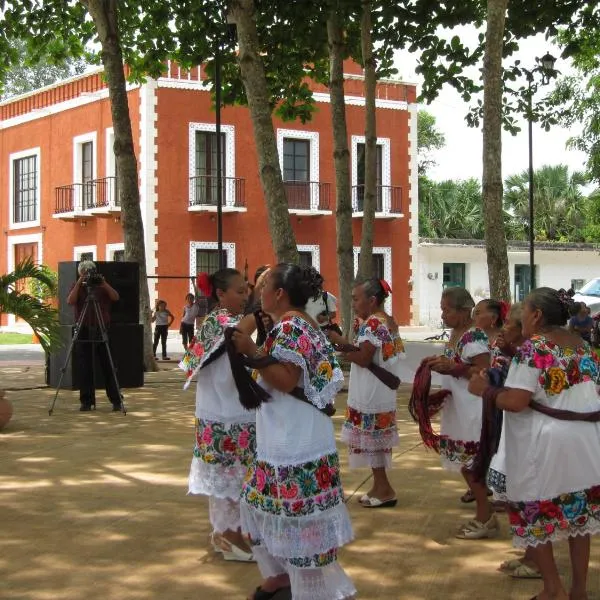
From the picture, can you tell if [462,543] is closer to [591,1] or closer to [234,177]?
[591,1]

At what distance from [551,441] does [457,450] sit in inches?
70.2

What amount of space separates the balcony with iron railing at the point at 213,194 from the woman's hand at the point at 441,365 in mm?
24291

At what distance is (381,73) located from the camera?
18297 millimetres

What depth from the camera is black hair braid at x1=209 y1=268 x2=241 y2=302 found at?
569 centimetres

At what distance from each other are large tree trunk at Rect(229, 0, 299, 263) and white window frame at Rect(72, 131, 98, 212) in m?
17.7

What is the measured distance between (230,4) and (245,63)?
3.01 ft

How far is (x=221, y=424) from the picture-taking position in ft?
18.4

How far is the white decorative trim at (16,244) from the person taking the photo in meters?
33.9

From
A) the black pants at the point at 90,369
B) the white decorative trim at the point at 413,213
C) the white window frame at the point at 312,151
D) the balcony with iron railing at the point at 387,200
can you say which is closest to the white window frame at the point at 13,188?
the white window frame at the point at 312,151

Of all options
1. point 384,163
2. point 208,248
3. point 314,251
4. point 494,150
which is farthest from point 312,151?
point 494,150

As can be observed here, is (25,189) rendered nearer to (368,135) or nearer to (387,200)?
(387,200)

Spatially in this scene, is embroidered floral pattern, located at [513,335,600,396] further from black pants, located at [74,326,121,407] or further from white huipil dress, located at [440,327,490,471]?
black pants, located at [74,326,121,407]

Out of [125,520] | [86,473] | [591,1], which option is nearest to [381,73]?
[591,1]

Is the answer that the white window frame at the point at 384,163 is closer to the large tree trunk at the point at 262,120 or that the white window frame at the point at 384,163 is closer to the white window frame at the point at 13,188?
the white window frame at the point at 13,188
